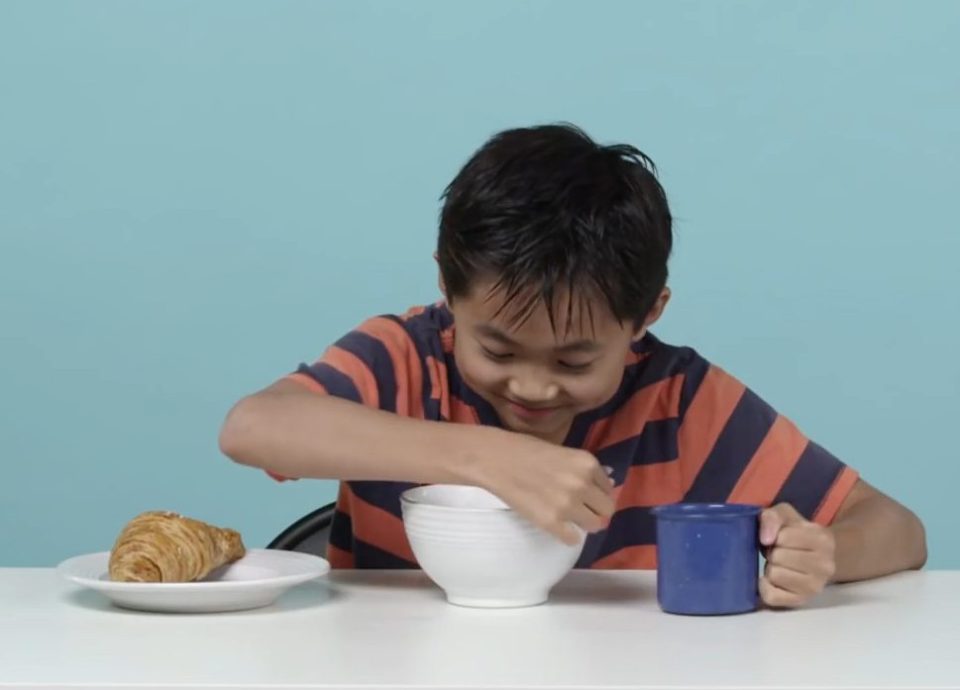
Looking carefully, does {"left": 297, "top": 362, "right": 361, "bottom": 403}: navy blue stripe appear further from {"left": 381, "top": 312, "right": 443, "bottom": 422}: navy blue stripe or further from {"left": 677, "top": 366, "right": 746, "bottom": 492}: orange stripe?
{"left": 677, "top": 366, "right": 746, "bottom": 492}: orange stripe

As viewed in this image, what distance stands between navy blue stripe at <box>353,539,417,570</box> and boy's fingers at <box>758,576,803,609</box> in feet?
1.53

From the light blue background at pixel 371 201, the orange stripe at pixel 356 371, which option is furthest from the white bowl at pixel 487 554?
the light blue background at pixel 371 201

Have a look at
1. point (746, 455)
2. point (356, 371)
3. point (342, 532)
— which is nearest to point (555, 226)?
point (356, 371)

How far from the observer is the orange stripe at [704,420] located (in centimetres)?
152

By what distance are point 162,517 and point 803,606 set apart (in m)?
0.48

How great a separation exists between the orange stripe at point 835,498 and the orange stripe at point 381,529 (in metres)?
0.39

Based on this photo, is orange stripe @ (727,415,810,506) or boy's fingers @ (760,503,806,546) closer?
boy's fingers @ (760,503,806,546)

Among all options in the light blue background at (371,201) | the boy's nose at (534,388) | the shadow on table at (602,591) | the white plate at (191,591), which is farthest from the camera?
the light blue background at (371,201)

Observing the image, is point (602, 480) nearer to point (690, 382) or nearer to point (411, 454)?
point (411, 454)

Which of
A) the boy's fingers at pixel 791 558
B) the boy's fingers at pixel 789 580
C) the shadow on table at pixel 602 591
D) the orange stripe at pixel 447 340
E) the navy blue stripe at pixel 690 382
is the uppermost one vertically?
the orange stripe at pixel 447 340

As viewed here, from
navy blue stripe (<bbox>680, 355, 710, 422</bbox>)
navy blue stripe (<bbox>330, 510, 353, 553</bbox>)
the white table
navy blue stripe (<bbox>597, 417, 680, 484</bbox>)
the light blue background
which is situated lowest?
the white table

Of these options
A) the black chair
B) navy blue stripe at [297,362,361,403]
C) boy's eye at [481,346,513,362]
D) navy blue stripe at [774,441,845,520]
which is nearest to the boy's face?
boy's eye at [481,346,513,362]

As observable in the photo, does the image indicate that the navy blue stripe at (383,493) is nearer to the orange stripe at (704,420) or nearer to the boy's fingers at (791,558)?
the orange stripe at (704,420)

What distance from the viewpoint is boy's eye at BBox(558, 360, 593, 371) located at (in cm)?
131
